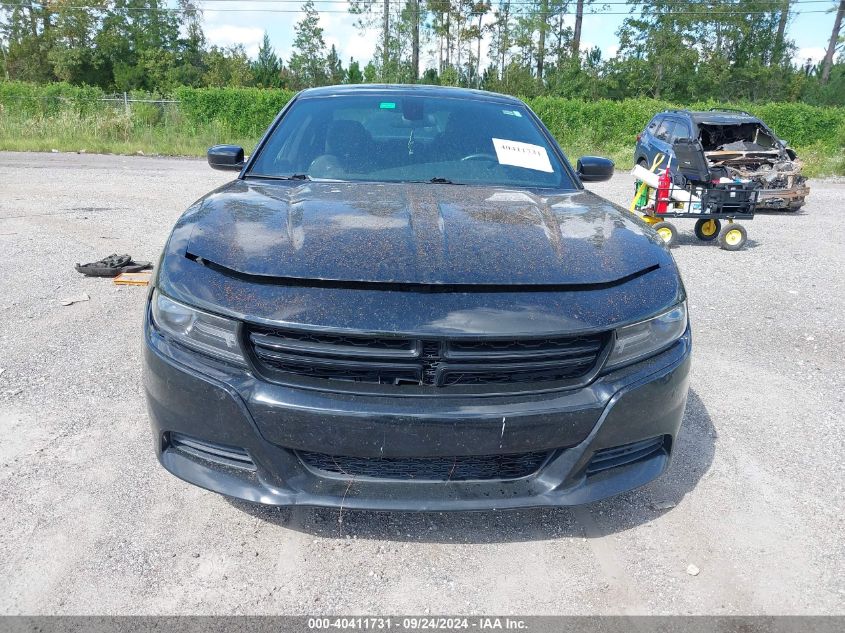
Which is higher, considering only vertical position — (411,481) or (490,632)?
(411,481)

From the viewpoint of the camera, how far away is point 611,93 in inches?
1737

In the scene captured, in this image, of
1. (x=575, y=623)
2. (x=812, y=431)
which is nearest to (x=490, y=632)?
(x=575, y=623)

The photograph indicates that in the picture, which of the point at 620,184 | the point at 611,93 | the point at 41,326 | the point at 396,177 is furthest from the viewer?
the point at 611,93

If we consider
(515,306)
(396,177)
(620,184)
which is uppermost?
(396,177)

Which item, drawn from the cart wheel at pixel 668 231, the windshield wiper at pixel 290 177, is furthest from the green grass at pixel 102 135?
the windshield wiper at pixel 290 177

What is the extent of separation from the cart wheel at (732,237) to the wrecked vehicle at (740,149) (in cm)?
290

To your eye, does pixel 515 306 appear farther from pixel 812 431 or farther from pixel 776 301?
pixel 776 301

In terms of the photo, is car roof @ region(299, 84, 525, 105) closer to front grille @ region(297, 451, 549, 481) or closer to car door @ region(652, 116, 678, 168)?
front grille @ region(297, 451, 549, 481)

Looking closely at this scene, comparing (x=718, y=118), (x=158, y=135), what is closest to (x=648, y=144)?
(x=718, y=118)

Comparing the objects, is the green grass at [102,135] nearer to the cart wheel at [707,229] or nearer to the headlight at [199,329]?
the cart wheel at [707,229]

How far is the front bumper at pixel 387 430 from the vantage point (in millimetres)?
1826

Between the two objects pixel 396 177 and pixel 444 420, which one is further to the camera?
pixel 396 177

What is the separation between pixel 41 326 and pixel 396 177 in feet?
9.35

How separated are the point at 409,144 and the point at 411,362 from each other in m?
1.75
